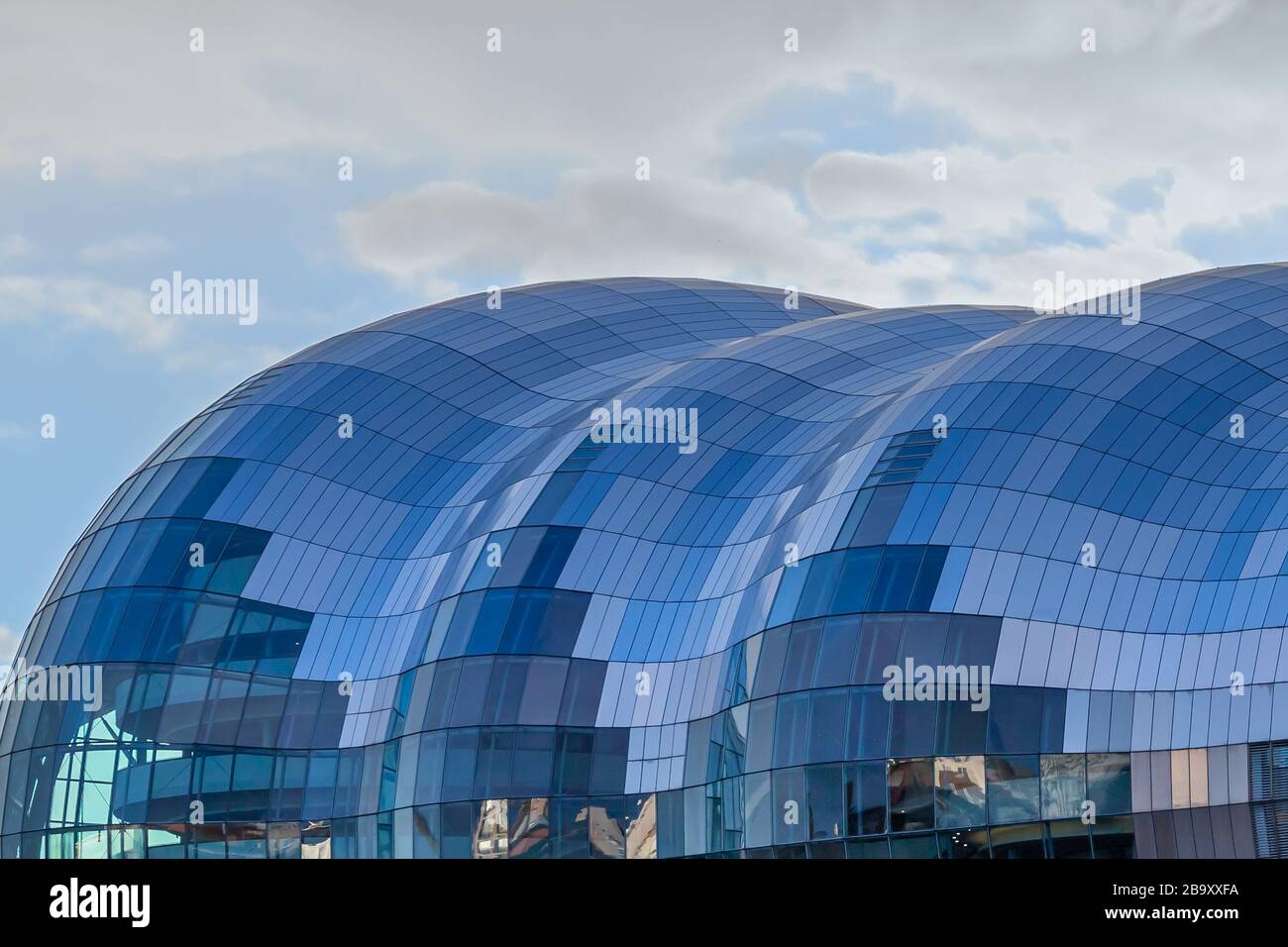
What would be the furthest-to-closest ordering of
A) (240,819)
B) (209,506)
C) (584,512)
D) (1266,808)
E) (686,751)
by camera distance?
(209,506)
(240,819)
(584,512)
(686,751)
(1266,808)

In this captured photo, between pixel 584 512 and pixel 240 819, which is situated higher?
pixel 584 512

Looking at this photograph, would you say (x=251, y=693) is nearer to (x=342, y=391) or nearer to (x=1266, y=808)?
(x=342, y=391)

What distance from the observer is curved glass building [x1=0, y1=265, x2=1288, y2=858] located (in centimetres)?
4603

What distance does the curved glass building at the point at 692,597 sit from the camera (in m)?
46.0

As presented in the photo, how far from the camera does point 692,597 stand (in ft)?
194

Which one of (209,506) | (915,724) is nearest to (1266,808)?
(915,724)

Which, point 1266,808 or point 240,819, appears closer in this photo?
point 1266,808

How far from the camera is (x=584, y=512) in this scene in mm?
61062

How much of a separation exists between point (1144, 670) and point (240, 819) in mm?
37199
